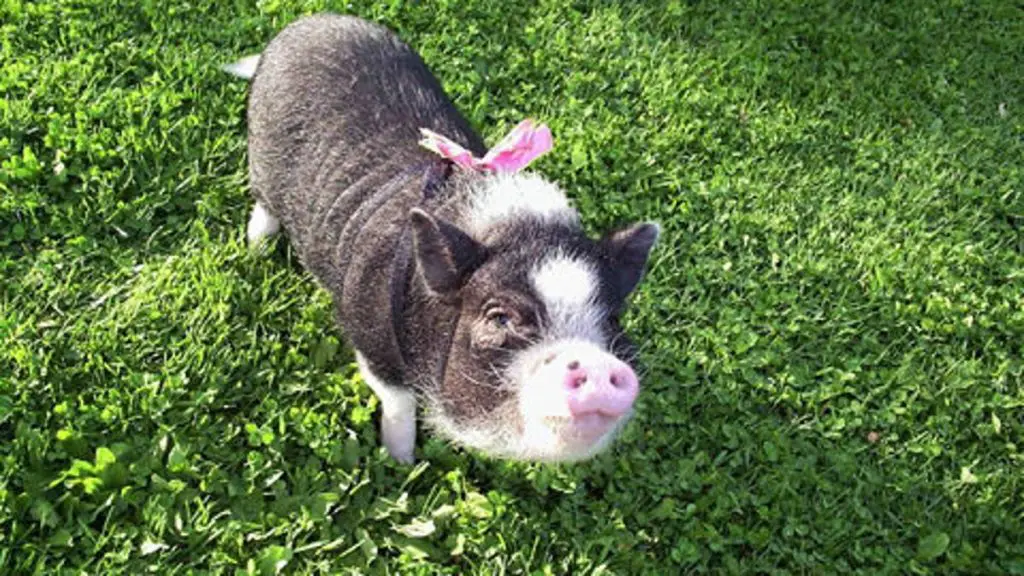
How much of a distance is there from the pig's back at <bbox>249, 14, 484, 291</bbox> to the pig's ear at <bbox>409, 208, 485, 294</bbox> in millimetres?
330

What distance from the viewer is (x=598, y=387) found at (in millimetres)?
1961

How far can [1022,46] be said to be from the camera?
5328 mm

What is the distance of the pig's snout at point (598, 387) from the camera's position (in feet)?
6.44

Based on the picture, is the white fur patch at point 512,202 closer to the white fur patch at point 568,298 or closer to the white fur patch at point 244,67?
the white fur patch at point 568,298

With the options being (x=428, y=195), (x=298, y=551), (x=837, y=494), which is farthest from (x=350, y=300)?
(x=837, y=494)

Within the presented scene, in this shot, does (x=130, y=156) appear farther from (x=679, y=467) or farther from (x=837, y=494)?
(x=837, y=494)

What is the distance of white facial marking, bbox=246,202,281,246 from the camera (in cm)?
342

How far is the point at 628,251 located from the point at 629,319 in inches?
48.0

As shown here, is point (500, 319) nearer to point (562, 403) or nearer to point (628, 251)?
point (562, 403)

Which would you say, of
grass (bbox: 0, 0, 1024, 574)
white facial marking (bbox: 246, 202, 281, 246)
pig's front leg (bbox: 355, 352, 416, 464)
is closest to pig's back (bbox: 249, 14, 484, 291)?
white facial marking (bbox: 246, 202, 281, 246)

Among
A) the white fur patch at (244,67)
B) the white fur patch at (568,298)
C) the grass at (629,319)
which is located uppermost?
the white fur patch at (568,298)

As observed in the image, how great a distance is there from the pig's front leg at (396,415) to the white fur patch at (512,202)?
0.60 m

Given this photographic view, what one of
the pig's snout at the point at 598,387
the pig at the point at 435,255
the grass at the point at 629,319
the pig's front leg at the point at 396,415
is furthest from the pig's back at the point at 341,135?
the pig's snout at the point at 598,387

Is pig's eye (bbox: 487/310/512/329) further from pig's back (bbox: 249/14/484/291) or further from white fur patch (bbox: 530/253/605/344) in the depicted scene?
pig's back (bbox: 249/14/484/291)
